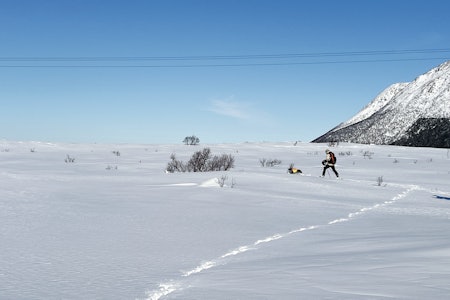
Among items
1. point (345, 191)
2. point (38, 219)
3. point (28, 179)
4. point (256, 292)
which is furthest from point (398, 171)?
point (256, 292)

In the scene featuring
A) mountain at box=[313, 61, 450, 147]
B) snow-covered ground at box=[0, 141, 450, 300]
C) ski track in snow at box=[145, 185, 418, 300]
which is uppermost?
mountain at box=[313, 61, 450, 147]

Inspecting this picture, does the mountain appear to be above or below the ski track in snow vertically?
above

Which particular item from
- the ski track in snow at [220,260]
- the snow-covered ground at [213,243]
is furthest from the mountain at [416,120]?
the ski track in snow at [220,260]

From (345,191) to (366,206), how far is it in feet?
7.30

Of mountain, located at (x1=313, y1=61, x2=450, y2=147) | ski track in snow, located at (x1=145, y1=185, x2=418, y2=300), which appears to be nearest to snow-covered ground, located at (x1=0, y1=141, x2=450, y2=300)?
ski track in snow, located at (x1=145, y1=185, x2=418, y2=300)

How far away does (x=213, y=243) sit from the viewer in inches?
199

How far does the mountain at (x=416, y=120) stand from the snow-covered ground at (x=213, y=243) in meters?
89.9

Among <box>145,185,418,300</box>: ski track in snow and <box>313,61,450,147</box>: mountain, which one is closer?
<box>145,185,418,300</box>: ski track in snow

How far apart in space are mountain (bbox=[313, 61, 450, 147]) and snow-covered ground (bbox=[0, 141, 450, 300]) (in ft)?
295

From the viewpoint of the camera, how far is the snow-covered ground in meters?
3.10

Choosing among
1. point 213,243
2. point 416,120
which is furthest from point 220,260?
point 416,120

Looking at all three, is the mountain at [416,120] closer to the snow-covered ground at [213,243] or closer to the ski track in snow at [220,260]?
the snow-covered ground at [213,243]

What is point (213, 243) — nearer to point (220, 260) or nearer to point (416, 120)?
point (220, 260)

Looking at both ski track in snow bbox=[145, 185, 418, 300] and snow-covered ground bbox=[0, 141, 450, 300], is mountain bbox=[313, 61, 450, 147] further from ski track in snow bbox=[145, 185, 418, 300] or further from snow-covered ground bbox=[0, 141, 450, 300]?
ski track in snow bbox=[145, 185, 418, 300]
